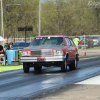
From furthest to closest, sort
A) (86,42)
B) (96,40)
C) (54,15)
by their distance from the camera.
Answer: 1. (54,15)
2. (96,40)
3. (86,42)

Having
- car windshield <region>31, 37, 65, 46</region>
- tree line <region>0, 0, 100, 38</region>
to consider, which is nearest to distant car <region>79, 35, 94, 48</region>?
tree line <region>0, 0, 100, 38</region>

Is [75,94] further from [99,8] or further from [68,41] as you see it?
[99,8]

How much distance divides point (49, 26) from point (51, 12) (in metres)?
3.53

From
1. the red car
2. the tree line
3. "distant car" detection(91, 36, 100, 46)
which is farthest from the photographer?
the tree line

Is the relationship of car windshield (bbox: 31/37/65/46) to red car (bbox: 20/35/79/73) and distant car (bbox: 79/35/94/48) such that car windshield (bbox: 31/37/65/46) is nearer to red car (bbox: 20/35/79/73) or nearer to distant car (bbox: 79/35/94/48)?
red car (bbox: 20/35/79/73)

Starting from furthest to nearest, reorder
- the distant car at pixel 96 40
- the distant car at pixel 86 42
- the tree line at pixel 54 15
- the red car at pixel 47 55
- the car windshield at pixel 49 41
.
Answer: the tree line at pixel 54 15 → the distant car at pixel 96 40 → the distant car at pixel 86 42 → the car windshield at pixel 49 41 → the red car at pixel 47 55

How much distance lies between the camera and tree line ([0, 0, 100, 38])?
56.6m

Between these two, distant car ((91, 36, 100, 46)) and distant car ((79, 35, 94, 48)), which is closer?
distant car ((79, 35, 94, 48))

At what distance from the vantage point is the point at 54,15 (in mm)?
60750

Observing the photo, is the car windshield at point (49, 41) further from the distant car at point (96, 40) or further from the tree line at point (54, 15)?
the tree line at point (54, 15)

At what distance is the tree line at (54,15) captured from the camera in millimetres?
56562

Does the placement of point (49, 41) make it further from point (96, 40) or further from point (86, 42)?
point (96, 40)

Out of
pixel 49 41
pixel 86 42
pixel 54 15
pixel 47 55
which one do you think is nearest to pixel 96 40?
pixel 86 42

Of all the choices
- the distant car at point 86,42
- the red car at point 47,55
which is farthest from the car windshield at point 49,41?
the distant car at point 86,42
